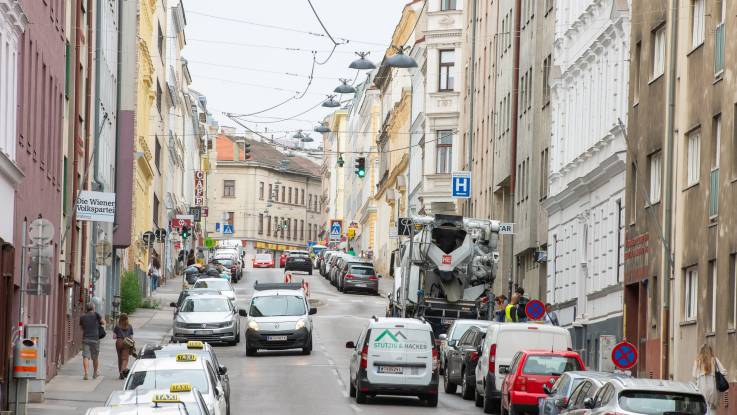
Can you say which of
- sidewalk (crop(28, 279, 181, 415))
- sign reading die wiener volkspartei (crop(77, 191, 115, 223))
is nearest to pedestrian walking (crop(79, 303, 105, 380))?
sidewalk (crop(28, 279, 181, 415))

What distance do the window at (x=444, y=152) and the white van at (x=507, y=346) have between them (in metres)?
50.5

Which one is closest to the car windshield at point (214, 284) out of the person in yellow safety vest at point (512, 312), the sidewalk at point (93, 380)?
the sidewalk at point (93, 380)

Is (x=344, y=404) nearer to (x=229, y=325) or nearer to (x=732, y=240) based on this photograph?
(x=732, y=240)

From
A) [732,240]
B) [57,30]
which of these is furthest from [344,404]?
[57,30]

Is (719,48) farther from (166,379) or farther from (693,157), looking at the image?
(166,379)

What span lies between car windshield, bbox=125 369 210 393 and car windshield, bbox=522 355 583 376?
7316mm

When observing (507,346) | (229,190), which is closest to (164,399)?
(507,346)

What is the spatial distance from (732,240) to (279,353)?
718 inches

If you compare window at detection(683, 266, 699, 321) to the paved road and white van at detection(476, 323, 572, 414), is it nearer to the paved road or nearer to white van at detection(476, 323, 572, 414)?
white van at detection(476, 323, 572, 414)

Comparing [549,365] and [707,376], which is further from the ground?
[707,376]

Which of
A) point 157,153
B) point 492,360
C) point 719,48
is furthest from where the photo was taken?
point 157,153

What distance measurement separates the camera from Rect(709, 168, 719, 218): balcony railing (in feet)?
103

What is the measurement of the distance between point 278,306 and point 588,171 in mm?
8958

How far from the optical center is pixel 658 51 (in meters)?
37.5
